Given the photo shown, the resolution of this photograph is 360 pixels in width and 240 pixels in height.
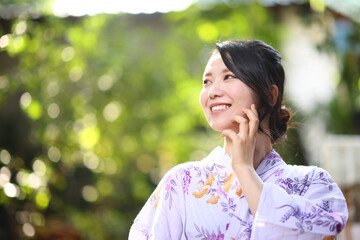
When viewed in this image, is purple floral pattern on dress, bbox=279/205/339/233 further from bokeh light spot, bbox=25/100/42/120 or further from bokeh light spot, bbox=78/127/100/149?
bokeh light spot, bbox=78/127/100/149

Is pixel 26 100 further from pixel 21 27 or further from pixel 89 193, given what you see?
pixel 89 193

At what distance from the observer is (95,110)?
5594 millimetres

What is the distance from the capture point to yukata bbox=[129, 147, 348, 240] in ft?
4.49

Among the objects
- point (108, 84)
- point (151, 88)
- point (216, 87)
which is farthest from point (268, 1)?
point (216, 87)

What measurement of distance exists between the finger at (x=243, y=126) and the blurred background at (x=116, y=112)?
Answer: 126 inches

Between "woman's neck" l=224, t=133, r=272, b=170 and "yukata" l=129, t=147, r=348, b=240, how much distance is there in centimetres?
2

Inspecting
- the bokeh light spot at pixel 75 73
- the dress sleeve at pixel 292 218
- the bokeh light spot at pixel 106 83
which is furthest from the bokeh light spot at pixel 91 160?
the dress sleeve at pixel 292 218

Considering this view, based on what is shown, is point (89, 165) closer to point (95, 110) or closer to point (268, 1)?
point (95, 110)

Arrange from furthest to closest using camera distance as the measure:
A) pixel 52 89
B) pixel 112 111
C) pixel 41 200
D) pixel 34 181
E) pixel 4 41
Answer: pixel 112 111 < pixel 52 89 < pixel 34 181 < pixel 41 200 < pixel 4 41

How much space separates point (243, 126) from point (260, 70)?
0.24m

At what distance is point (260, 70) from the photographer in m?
1.59

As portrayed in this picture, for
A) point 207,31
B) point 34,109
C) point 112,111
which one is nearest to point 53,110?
point 34,109

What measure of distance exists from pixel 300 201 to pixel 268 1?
648cm

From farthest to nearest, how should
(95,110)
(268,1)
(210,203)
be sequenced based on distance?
1. (268,1)
2. (95,110)
3. (210,203)
